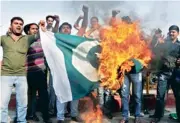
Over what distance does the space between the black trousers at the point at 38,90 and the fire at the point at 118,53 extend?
120 centimetres

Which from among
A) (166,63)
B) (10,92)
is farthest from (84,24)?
(10,92)

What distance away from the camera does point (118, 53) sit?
7.48 m

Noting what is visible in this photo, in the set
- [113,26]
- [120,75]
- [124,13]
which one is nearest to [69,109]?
[120,75]

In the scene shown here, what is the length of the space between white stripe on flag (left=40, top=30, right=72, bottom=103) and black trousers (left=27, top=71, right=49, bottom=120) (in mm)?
539

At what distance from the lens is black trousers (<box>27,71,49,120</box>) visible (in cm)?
776

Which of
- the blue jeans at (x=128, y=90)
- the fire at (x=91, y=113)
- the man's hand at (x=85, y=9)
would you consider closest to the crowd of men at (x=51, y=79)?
the blue jeans at (x=128, y=90)

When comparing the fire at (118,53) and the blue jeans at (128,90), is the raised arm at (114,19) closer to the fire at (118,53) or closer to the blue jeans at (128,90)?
the fire at (118,53)

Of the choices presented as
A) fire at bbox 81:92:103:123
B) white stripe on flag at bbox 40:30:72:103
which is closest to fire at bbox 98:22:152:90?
fire at bbox 81:92:103:123

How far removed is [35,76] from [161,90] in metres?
2.57

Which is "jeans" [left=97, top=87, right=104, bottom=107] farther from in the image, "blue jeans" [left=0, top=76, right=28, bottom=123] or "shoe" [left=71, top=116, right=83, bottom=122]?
"blue jeans" [left=0, top=76, right=28, bottom=123]

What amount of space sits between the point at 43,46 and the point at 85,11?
2.10m

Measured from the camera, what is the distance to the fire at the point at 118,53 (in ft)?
24.4

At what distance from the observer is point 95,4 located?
9898 mm

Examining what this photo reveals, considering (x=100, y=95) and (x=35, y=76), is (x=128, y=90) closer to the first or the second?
(x=100, y=95)
